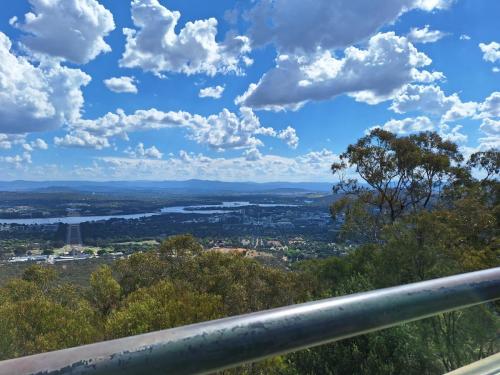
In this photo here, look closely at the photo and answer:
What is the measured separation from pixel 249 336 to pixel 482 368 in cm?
127

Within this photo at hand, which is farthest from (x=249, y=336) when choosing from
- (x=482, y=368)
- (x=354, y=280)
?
(x=354, y=280)

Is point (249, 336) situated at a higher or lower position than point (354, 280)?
higher

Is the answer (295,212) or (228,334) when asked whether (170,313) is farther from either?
(295,212)

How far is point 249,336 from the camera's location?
1398 mm

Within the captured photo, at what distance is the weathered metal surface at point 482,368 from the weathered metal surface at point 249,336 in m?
0.33

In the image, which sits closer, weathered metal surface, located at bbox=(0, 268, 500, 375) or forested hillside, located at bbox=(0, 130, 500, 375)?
weathered metal surface, located at bbox=(0, 268, 500, 375)

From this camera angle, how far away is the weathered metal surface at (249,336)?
1178 mm

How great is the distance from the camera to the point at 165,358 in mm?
1271

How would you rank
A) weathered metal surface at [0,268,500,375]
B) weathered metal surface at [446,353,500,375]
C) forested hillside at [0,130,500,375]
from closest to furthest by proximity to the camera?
weathered metal surface at [0,268,500,375] < weathered metal surface at [446,353,500,375] < forested hillside at [0,130,500,375]

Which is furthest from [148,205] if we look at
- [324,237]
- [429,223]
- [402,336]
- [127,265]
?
[402,336]

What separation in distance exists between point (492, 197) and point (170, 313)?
60.6 ft

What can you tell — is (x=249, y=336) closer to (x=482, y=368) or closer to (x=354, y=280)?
(x=482, y=368)

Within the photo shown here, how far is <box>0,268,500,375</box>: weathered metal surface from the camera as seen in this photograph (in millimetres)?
1178

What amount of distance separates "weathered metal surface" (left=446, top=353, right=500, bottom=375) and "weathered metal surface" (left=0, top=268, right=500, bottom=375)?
335 mm
